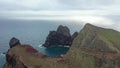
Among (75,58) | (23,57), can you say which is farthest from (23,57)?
(75,58)

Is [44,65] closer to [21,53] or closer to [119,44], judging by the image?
[21,53]

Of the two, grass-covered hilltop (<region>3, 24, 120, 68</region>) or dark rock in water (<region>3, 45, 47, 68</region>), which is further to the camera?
grass-covered hilltop (<region>3, 24, 120, 68</region>)

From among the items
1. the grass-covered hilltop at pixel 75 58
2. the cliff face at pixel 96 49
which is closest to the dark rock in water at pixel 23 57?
the grass-covered hilltop at pixel 75 58

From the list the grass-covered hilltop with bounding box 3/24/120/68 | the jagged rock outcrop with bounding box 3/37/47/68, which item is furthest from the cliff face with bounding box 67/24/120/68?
the jagged rock outcrop with bounding box 3/37/47/68

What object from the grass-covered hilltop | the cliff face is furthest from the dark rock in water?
the cliff face

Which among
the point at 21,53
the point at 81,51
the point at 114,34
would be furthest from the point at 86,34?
the point at 21,53

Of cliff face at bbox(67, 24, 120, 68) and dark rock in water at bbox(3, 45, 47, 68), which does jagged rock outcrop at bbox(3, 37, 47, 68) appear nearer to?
dark rock in water at bbox(3, 45, 47, 68)

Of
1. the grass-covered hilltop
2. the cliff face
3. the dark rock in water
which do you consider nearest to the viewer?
the dark rock in water

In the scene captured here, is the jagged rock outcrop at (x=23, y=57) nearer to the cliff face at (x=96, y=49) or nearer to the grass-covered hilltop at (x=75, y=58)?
A: the grass-covered hilltop at (x=75, y=58)

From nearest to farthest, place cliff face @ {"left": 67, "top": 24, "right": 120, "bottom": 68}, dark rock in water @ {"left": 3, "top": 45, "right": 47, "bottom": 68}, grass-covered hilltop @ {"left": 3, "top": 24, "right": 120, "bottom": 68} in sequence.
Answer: dark rock in water @ {"left": 3, "top": 45, "right": 47, "bottom": 68}
grass-covered hilltop @ {"left": 3, "top": 24, "right": 120, "bottom": 68}
cliff face @ {"left": 67, "top": 24, "right": 120, "bottom": 68}
